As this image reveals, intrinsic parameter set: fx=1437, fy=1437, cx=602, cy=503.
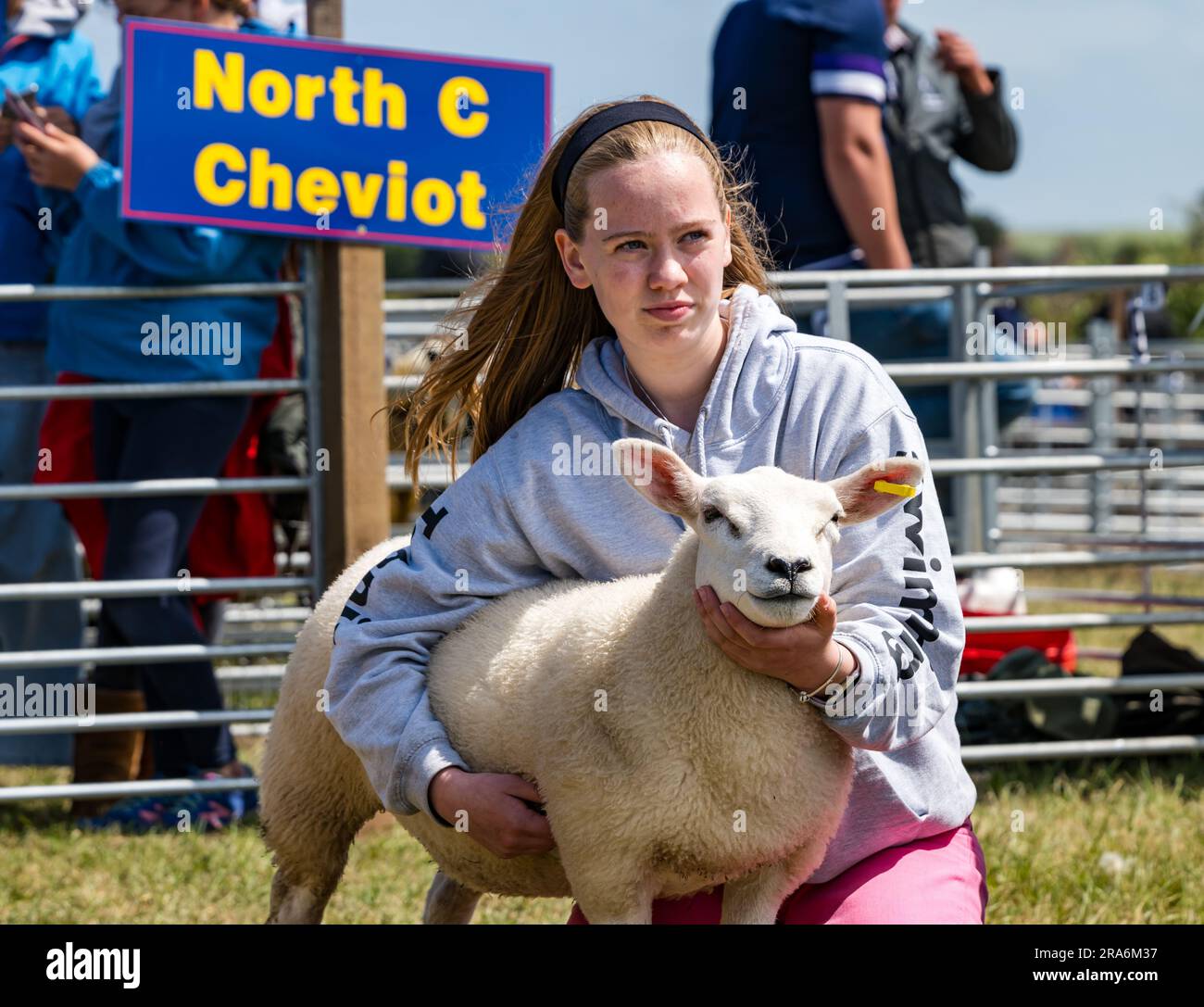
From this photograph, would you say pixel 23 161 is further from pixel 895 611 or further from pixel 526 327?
pixel 895 611

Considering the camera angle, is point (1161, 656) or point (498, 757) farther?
point (1161, 656)

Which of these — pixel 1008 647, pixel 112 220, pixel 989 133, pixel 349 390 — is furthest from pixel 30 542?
pixel 989 133

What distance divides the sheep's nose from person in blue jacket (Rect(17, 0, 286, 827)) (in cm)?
257

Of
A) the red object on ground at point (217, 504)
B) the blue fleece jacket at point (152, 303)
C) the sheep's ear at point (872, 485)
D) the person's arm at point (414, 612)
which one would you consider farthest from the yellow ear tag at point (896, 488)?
the red object on ground at point (217, 504)

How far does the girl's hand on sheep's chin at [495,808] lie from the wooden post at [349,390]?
6.53 feet

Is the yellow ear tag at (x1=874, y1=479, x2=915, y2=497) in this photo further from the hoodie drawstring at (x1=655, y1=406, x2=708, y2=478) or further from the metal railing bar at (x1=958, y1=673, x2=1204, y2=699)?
the metal railing bar at (x1=958, y1=673, x2=1204, y2=699)

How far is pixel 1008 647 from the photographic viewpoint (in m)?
4.84

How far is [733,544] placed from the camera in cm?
176

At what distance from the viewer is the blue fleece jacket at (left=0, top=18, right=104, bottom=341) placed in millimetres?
4203

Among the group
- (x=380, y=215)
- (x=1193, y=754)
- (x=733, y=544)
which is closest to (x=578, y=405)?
(x=733, y=544)

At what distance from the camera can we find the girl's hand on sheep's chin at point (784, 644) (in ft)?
5.70

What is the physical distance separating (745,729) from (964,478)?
3.48m
